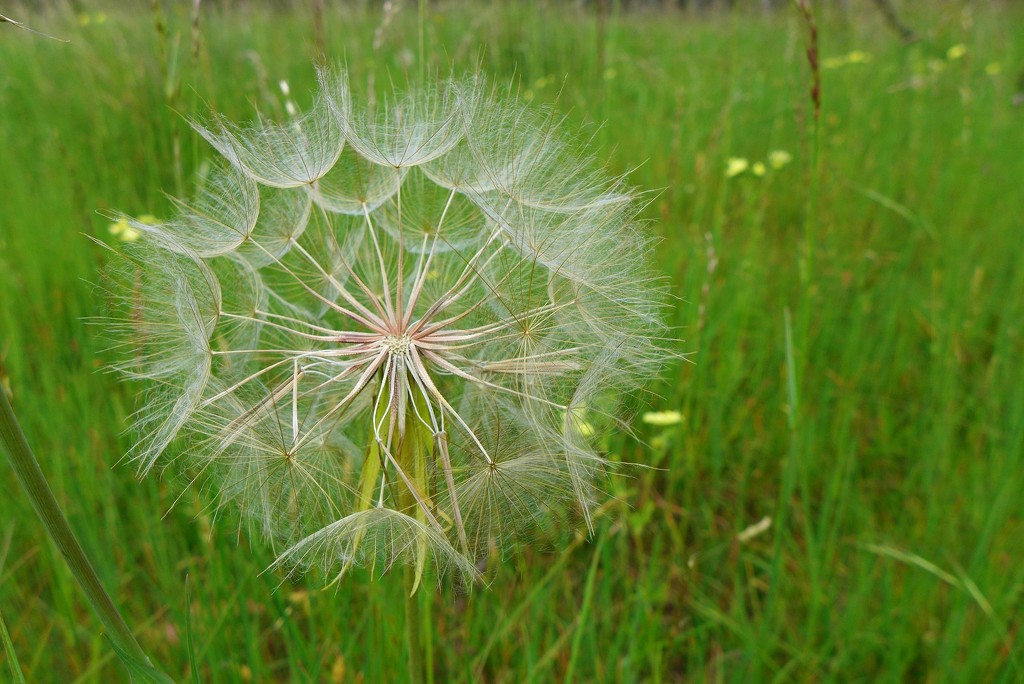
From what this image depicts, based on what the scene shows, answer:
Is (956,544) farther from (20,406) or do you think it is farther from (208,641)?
(20,406)

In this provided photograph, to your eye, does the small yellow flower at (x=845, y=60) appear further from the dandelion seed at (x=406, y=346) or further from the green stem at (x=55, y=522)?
the green stem at (x=55, y=522)

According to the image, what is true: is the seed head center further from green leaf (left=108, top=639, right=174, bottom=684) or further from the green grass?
green leaf (left=108, top=639, right=174, bottom=684)

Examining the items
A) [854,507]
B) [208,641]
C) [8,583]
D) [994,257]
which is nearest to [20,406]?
[8,583]

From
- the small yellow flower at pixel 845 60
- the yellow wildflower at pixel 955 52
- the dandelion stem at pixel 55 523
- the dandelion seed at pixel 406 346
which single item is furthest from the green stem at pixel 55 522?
the small yellow flower at pixel 845 60

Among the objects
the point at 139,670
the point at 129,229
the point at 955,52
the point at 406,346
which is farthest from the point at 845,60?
the point at 139,670

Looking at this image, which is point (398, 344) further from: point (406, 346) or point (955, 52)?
point (955, 52)

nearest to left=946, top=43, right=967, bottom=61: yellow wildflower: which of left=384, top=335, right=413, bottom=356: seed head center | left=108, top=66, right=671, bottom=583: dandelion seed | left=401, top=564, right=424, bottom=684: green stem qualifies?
left=108, top=66, right=671, bottom=583: dandelion seed
